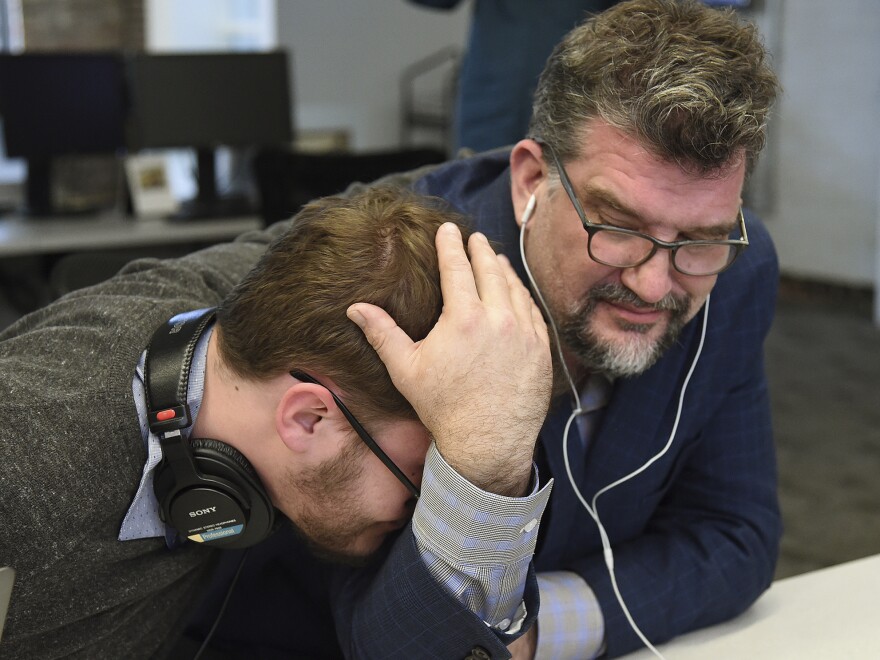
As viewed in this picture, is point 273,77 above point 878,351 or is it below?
above

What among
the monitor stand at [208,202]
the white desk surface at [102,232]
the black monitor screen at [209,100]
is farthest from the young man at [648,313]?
the black monitor screen at [209,100]

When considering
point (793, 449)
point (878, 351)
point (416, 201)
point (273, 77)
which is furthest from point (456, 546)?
point (878, 351)

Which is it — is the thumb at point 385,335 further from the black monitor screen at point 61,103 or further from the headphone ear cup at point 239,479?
the black monitor screen at point 61,103

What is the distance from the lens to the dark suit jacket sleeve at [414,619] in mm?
1007

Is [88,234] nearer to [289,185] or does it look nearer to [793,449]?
[289,185]

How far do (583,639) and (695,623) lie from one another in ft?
0.51

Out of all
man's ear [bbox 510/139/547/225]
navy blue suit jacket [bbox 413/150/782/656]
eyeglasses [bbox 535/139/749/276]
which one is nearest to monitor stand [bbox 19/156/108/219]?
navy blue suit jacket [bbox 413/150/782/656]

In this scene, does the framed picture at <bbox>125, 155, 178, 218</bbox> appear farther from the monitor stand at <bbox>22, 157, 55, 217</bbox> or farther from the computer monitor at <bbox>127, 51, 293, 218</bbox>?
the monitor stand at <bbox>22, 157, 55, 217</bbox>

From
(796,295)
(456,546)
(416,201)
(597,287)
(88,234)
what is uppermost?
(416,201)

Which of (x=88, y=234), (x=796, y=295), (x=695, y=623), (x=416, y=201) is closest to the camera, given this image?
(x=416, y=201)

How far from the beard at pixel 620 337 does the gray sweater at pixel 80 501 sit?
0.49 meters

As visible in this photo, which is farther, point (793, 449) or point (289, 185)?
point (793, 449)

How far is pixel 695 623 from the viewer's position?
1.22 metres

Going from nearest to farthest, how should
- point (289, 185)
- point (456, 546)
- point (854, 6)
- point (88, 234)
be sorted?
point (456, 546) → point (289, 185) → point (88, 234) → point (854, 6)
